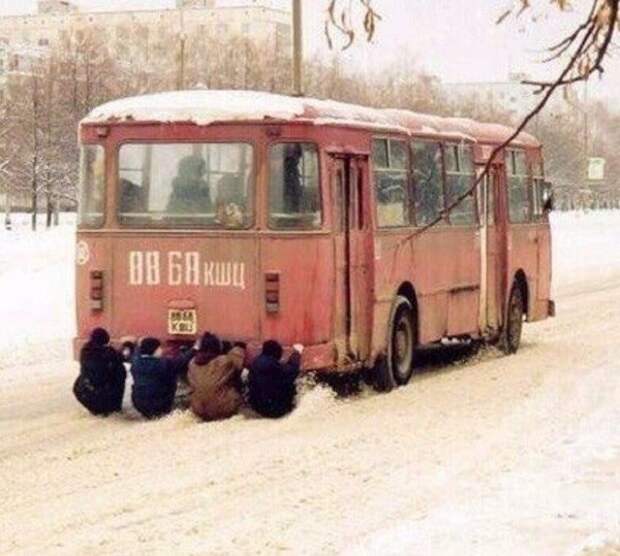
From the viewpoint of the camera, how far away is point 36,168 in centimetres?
7038

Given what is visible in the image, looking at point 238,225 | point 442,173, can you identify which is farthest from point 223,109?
point 442,173

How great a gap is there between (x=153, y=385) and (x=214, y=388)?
0.56 metres

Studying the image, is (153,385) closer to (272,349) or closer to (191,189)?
(272,349)

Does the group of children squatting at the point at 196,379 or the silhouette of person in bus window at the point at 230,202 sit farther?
the silhouette of person in bus window at the point at 230,202

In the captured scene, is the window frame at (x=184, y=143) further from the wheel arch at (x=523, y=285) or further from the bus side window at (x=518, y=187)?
the wheel arch at (x=523, y=285)

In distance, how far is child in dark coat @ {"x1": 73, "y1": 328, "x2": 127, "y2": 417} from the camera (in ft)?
45.0

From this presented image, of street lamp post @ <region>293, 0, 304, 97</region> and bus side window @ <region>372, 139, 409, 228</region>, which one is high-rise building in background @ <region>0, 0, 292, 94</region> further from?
bus side window @ <region>372, 139, 409, 228</region>

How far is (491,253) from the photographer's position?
786 inches

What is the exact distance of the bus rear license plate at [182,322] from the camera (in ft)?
46.8

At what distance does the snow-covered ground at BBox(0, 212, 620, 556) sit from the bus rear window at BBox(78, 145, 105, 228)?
1675 mm

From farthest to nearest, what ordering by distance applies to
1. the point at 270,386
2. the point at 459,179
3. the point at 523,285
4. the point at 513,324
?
1. the point at 523,285
2. the point at 513,324
3. the point at 459,179
4. the point at 270,386

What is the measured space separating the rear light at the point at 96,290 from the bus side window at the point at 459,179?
15.7 feet

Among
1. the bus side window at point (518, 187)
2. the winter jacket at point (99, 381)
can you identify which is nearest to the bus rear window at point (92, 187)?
the winter jacket at point (99, 381)

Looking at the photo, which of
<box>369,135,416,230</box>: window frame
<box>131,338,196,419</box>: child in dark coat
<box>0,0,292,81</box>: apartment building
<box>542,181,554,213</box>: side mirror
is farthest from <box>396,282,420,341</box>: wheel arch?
<box>0,0,292,81</box>: apartment building
